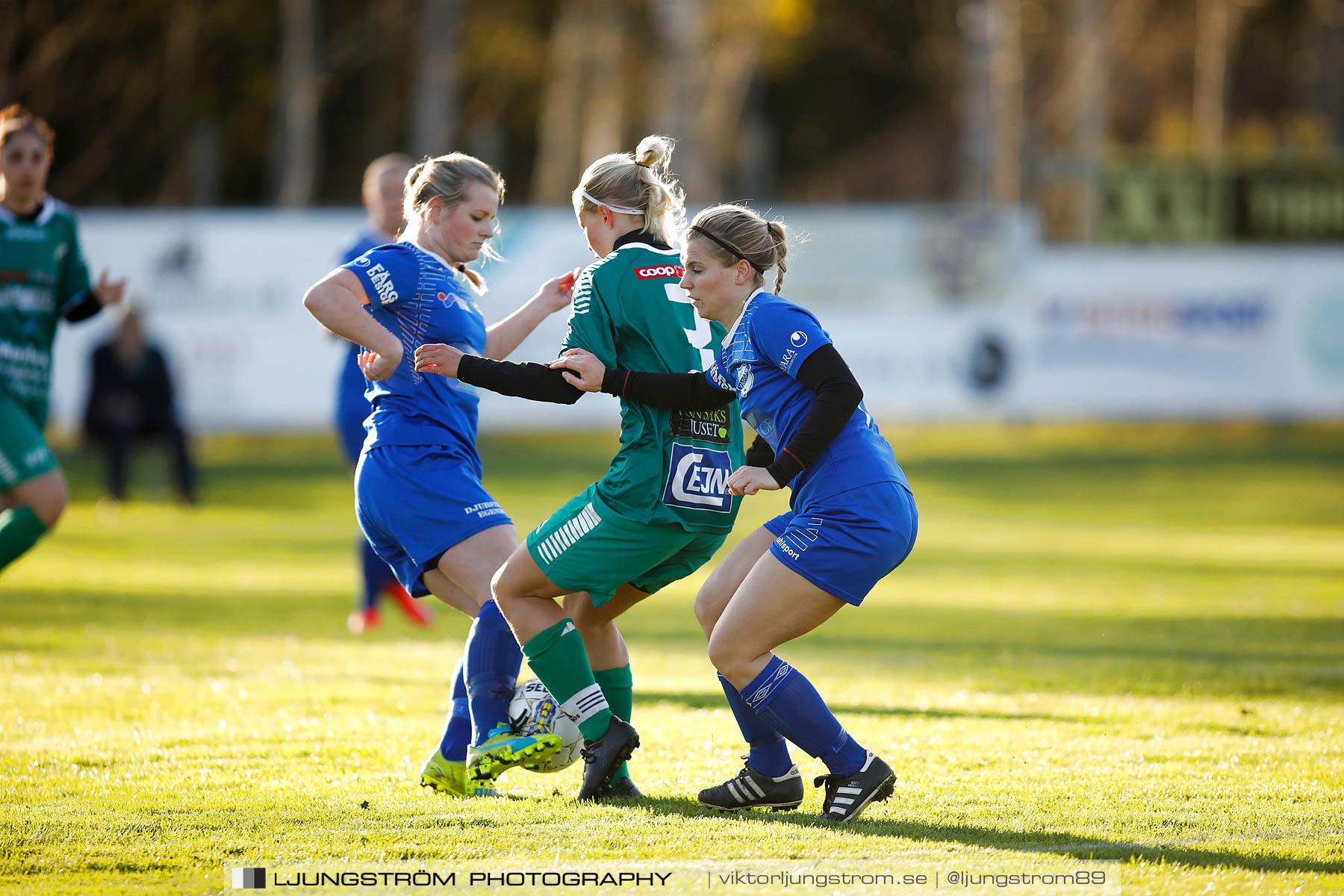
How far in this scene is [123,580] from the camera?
11477 millimetres

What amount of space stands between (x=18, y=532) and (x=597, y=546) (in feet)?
12.7

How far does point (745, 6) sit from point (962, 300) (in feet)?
54.9

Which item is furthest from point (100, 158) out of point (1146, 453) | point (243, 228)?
point (1146, 453)

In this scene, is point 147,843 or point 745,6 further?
point 745,6

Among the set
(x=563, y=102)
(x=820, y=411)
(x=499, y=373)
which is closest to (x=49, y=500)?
(x=499, y=373)

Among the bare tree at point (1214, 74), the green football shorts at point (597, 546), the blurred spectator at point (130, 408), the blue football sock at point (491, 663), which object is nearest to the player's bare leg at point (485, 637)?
the blue football sock at point (491, 663)

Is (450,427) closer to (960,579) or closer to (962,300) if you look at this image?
(960,579)

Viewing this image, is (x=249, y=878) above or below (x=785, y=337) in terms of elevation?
below

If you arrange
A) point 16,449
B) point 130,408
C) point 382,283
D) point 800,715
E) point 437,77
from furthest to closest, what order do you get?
point 437,77 → point 130,408 → point 16,449 → point 382,283 → point 800,715

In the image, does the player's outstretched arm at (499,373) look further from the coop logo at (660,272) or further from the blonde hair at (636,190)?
the blonde hair at (636,190)

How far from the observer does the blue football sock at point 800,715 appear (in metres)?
4.79

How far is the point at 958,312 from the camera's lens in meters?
23.4

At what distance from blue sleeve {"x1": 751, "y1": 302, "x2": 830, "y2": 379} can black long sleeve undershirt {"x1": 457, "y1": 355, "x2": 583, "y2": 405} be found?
615 mm

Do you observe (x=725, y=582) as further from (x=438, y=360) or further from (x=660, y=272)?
(x=438, y=360)
